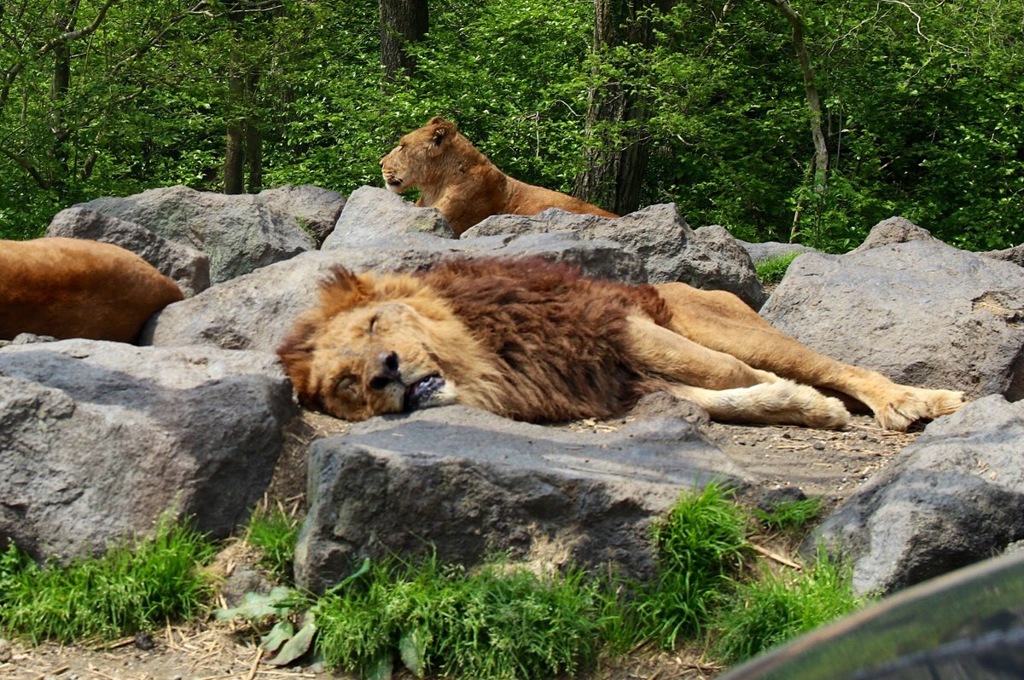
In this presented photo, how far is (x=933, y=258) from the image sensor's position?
24.2 feet

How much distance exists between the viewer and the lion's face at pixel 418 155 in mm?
12203

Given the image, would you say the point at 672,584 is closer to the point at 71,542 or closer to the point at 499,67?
the point at 71,542

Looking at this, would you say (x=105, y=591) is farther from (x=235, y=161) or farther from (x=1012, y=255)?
(x=235, y=161)

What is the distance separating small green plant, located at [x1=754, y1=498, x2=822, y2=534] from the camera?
14.5 ft

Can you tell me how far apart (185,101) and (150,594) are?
10.5 meters

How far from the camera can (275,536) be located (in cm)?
451

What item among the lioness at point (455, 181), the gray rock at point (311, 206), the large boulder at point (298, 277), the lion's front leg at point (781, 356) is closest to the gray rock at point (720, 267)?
the large boulder at point (298, 277)

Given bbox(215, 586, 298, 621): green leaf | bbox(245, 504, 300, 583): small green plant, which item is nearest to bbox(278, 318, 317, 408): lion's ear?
bbox(245, 504, 300, 583): small green plant

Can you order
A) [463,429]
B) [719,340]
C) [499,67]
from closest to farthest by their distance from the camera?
[463,429] → [719,340] → [499,67]

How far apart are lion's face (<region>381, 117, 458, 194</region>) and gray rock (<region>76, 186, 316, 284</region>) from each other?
3.73 meters

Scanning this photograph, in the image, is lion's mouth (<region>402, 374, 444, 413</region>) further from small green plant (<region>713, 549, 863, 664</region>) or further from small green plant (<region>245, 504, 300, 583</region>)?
small green plant (<region>713, 549, 863, 664</region>)

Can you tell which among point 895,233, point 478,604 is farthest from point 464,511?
point 895,233

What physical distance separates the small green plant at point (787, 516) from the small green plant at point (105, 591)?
1996 mm

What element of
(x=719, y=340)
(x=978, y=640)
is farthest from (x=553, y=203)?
(x=978, y=640)
